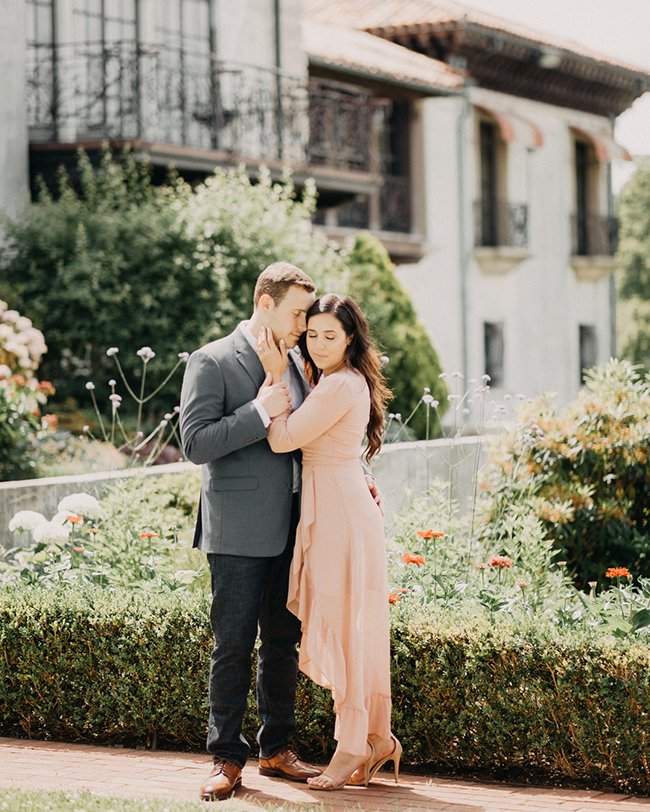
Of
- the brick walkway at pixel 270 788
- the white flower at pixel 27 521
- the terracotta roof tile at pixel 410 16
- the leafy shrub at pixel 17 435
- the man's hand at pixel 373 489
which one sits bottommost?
the brick walkway at pixel 270 788

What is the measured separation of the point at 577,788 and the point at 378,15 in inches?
864

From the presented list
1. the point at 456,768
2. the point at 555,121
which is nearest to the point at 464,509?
the point at 456,768

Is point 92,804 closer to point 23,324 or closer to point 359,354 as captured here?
point 359,354

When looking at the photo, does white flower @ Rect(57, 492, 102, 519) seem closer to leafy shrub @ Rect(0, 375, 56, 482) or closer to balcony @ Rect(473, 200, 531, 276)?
leafy shrub @ Rect(0, 375, 56, 482)

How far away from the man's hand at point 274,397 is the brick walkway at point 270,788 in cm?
148

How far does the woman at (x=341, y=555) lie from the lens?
4504mm

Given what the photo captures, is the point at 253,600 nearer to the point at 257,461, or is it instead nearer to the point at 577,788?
the point at 257,461

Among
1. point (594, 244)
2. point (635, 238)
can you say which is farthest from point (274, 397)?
point (635, 238)

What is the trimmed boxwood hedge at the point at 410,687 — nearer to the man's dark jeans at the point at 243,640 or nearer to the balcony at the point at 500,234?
the man's dark jeans at the point at 243,640

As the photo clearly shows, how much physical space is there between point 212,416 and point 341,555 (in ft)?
2.48

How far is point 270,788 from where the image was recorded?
15.0 feet

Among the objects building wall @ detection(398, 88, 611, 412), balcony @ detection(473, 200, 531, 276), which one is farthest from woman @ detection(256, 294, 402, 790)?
balcony @ detection(473, 200, 531, 276)

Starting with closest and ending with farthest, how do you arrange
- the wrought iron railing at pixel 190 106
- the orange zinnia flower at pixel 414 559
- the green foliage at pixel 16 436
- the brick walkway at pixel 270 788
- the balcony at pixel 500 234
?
the brick walkway at pixel 270 788
the orange zinnia flower at pixel 414 559
the green foliage at pixel 16 436
the wrought iron railing at pixel 190 106
the balcony at pixel 500 234

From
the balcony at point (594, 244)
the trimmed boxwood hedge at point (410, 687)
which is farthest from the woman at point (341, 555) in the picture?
the balcony at point (594, 244)
